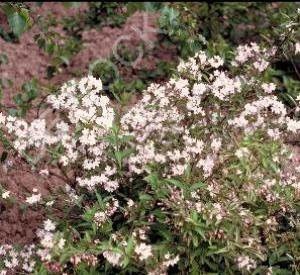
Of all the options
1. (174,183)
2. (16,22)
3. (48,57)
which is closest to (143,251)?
(174,183)

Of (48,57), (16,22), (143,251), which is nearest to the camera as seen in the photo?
(143,251)

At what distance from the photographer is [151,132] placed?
4.27 meters

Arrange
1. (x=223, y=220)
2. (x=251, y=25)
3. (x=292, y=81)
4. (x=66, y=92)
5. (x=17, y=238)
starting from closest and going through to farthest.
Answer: (x=223, y=220) → (x=66, y=92) → (x=17, y=238) → (x=292, y=81) → (x=251, y=25)

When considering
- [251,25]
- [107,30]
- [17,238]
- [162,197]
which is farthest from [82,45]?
[162,197]

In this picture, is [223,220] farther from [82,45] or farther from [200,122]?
[82,45]

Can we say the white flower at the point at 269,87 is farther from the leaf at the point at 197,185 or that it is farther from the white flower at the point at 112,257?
the white flower at the point at 112,257

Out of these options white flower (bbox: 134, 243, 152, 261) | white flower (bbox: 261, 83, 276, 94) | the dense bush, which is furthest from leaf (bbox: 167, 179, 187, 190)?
white flower (bbox: 261, 83, 276, 94)

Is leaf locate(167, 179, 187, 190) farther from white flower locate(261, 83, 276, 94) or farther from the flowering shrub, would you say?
white flower locate(261, 83, 276, 94)

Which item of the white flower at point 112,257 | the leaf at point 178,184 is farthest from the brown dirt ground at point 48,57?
the white flower at point 112,257

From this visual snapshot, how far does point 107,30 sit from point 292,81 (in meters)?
2.71

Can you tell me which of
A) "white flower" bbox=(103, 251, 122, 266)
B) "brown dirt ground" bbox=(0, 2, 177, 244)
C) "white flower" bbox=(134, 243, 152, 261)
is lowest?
"brown dirt ground" bbox=(0, 2, 177, 244)

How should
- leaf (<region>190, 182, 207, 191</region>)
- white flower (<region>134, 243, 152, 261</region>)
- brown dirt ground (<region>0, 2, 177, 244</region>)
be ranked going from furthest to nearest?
brown dirt ground (<region>0, 2, 177, 244</region>) → leaf (<region>190, 182, 207, 191</region>) → white flower (<region>134, 243, 152, 261</region>)

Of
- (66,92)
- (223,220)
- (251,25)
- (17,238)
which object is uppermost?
(66,92)

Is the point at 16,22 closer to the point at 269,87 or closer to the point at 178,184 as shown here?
the point at 178,184
